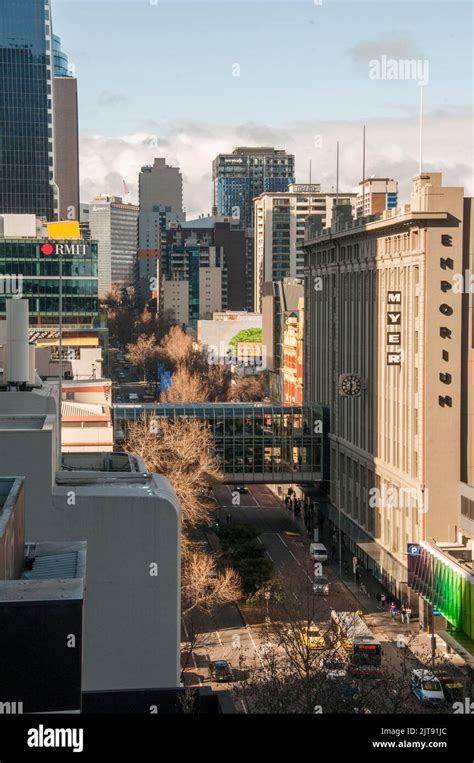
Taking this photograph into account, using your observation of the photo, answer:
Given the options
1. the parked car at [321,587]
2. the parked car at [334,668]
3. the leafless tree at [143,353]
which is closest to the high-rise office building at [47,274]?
the parked car at [321,587]

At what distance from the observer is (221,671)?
102 feet

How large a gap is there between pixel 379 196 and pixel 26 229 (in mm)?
28219

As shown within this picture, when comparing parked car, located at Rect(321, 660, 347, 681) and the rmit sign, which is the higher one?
the rmit sign

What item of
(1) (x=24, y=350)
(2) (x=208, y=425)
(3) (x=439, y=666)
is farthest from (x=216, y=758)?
(2) (x=208, y=425)

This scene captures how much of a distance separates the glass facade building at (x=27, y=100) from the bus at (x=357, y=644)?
117 m

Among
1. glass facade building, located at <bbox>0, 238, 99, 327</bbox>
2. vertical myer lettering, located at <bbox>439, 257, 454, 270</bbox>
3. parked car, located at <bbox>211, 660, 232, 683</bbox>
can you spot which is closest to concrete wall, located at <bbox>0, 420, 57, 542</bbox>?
parked car, located at <bbox>211, 660, 232, 683</bbox>

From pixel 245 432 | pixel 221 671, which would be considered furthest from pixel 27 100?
pixel 221 671

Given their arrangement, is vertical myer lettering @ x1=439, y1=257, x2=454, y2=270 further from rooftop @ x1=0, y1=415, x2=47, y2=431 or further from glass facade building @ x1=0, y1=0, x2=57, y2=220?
glass facade building @ x1=0, y1=0, x2=57, y2=220

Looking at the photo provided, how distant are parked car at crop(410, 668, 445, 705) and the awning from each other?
13.9 m

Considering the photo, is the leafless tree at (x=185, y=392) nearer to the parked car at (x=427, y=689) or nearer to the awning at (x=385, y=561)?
the awning at (x=385, y=561)

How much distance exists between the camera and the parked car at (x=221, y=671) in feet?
101

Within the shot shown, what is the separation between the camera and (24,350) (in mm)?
21984

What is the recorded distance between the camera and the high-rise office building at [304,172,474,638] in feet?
135

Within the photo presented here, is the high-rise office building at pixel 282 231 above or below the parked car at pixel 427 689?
above
